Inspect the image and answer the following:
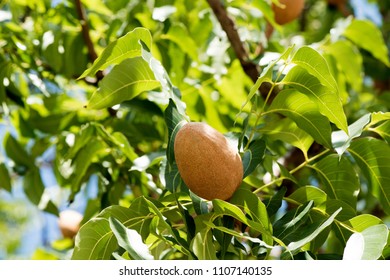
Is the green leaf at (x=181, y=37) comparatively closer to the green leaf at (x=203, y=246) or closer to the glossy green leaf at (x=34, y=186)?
the glossy green leaf at (x=34, y=186)

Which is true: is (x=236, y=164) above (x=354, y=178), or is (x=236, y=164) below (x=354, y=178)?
above

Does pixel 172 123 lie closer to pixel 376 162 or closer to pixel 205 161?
pixel 205 161

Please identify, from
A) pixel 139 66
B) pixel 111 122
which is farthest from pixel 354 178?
pixel 111 122

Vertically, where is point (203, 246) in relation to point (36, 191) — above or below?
above

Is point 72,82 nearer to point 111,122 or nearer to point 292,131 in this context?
point 111,122

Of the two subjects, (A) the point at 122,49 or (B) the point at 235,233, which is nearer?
(B) the point at 235,233

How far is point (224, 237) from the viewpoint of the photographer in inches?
36.9

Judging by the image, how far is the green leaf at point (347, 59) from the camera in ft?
5.11

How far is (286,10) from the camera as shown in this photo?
Answer: 1.51 metres

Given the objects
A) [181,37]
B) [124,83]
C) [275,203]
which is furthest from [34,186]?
[275,203]

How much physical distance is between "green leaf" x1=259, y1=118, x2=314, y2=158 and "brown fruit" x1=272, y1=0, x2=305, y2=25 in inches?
16.6

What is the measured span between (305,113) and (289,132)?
0.12 m
